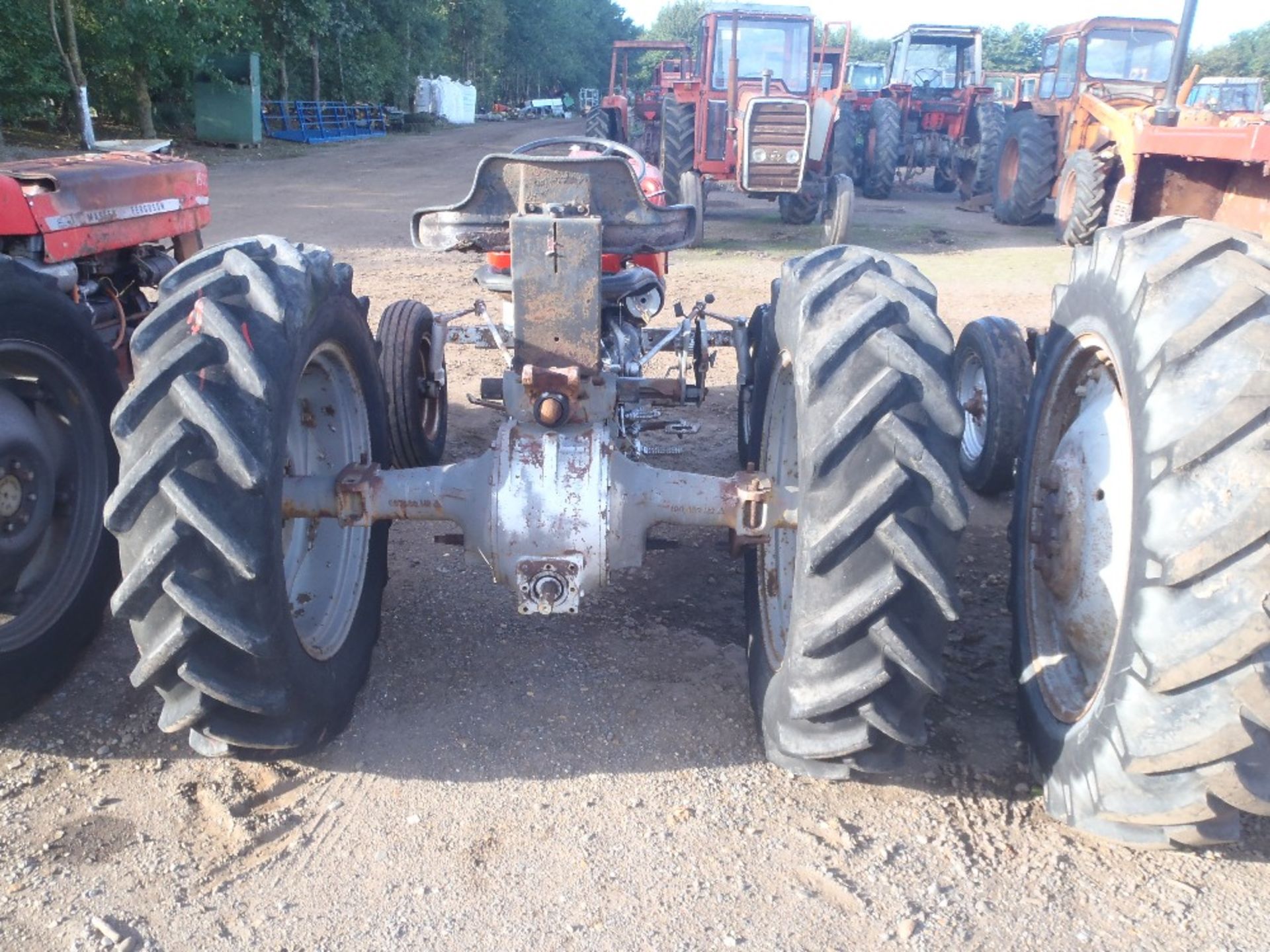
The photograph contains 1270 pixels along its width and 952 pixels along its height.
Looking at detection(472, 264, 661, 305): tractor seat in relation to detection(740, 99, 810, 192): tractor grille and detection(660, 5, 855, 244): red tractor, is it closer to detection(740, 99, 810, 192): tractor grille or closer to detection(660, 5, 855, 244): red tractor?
detection(660, 5, 855, 244): red tractor

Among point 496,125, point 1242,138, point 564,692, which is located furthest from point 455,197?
point 496,125

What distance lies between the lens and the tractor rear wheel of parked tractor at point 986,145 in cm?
1582

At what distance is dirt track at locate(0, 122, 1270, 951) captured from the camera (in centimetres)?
228

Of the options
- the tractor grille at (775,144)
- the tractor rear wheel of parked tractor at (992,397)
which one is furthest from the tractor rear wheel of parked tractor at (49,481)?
the tractor grille at (775,144)

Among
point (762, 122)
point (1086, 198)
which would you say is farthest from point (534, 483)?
point (1086, 198)

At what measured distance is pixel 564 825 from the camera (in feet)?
8.49

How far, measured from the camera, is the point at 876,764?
2490mm

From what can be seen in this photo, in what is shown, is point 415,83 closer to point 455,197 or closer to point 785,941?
point 455,197

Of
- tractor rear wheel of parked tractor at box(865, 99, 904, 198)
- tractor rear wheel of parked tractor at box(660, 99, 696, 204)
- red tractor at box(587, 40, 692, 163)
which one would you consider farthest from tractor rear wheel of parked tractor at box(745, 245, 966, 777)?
tractor rear wheel of parked tractor at box(865, 99, 904, 198)

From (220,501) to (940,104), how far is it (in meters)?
18.2

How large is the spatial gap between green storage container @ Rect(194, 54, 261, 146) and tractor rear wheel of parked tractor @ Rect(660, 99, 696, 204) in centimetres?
1550

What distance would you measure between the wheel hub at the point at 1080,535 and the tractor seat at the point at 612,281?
1.90 m

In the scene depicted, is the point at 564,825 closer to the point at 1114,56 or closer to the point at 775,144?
the point at 775,144

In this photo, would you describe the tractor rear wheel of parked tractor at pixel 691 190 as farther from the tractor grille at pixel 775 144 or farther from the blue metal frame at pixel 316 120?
the blue metal frame at pixel 316 120
